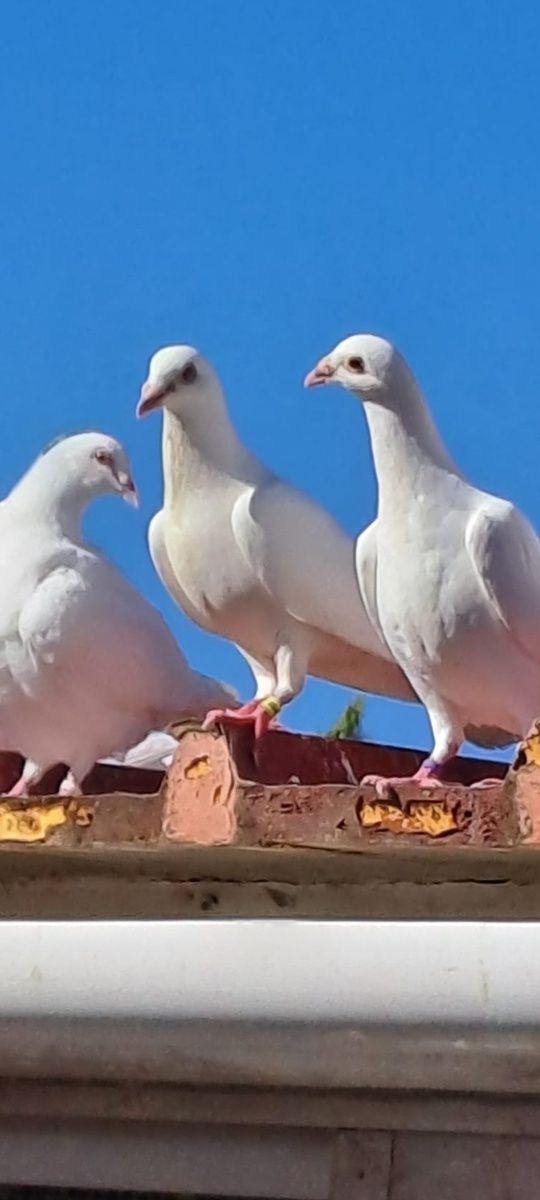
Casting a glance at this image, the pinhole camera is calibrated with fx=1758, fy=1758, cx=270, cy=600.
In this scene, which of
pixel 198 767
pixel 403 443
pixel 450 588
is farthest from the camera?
pixel 403 443

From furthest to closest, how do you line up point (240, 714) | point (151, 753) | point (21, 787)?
point (151, 753) < point (21, 787) < point (240, 714)

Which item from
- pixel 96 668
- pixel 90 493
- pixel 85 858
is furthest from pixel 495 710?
pixel 85 858

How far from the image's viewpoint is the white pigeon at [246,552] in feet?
15.3

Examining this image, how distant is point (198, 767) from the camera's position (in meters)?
2.50

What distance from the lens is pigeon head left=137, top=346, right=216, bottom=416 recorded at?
15.9 feet

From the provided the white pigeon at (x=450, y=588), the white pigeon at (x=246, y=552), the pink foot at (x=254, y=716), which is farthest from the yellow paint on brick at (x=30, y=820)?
the white pigeon at (x=246, y=552)

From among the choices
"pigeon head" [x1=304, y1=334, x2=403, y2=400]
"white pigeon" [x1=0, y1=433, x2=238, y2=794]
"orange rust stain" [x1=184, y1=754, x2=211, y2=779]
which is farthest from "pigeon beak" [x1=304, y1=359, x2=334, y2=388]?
"orange rust stain" [x1=184, y1=754, x2=211, y2=779]

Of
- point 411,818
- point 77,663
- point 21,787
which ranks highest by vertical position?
point 77,663

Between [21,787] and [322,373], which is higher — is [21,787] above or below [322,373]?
below

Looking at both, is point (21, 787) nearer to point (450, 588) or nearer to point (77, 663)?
point (77, 663)

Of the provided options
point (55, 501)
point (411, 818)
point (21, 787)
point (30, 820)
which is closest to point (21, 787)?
point (21, 787)

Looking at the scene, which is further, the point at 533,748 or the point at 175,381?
the point at 175,381

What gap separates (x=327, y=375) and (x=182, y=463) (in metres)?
0.57

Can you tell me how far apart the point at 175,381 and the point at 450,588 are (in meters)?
1.24
